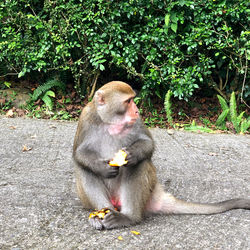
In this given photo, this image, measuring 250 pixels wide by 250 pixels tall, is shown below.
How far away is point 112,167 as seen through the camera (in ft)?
9.55

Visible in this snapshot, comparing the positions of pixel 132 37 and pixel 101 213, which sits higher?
pixel 132 37

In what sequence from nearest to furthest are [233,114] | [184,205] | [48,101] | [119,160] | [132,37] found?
[119,160], [184,205], [132,37], [233,114], [48,101]

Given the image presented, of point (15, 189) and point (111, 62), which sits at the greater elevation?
point (111, 62)

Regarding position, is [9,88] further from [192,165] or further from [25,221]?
[25,221]

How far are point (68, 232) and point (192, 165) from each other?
251 centimetres

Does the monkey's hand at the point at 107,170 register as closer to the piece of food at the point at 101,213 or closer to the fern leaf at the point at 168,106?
the piece of food at the point at 101,213

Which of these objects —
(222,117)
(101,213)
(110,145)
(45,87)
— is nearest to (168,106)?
(222,117)

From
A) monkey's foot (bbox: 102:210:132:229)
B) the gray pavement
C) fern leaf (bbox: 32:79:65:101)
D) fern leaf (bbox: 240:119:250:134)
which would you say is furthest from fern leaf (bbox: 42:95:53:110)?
monkey's foot (bbox: 102:210:132:229)

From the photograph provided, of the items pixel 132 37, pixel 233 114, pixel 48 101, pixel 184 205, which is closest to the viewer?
pixel 184 205

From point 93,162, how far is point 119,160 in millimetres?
240

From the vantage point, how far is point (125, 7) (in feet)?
21.2

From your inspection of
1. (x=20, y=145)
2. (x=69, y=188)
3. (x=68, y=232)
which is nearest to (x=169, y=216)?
(x=68, y=232)

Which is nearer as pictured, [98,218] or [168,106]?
[98,218]

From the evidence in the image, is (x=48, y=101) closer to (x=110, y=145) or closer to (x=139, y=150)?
(x=110, y=145)
